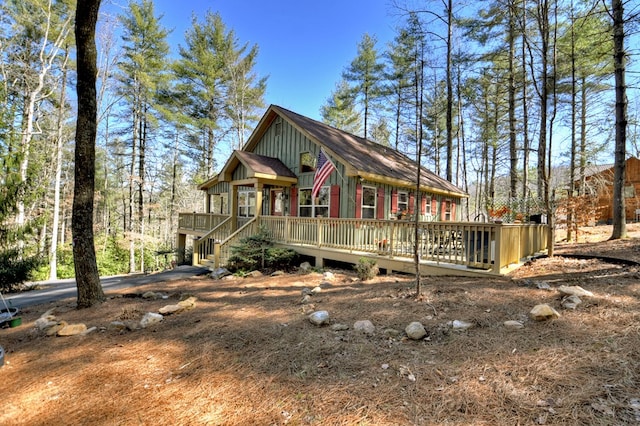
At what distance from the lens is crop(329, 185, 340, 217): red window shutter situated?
35.2 feet

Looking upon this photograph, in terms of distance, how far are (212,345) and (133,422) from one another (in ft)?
4.36

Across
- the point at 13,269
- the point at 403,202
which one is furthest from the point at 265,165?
the point at 13,269

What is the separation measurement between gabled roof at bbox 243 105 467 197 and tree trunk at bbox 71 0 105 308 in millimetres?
6715

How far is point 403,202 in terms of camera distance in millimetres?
12445

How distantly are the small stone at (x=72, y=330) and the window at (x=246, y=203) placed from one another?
9.31 m

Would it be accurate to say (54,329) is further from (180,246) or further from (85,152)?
(180,246)

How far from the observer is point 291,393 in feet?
8.23

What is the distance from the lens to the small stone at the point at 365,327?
12.0 feet

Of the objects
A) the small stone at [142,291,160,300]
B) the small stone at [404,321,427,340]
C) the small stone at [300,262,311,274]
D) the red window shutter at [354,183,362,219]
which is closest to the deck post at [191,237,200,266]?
the small stone at [142,291,160,300]

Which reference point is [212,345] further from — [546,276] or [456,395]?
[546,276]

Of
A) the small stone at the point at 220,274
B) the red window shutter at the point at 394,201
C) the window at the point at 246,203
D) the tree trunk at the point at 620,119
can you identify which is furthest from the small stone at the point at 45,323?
the tree trunk at the point at 620,119

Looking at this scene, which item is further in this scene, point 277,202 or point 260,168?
point 277,202

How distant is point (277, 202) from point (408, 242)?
7.22 m

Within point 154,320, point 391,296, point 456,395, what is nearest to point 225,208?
point 154,320
